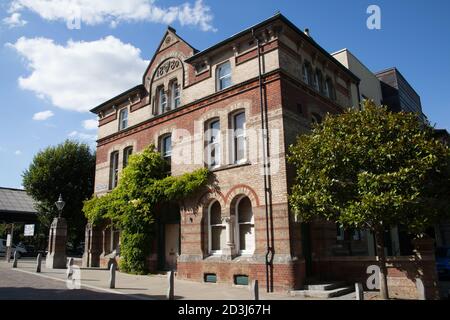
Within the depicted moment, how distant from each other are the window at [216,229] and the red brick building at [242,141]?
A: 0.04 metres

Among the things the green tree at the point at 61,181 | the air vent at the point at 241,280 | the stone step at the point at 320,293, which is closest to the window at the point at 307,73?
the air vent at the point at 241,280

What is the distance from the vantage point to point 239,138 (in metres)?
16.3

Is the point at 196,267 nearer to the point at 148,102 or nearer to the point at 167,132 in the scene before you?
the point at 167,132

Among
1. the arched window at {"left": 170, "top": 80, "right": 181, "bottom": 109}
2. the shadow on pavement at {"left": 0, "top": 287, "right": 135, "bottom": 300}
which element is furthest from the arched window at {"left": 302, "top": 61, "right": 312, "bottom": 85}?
the shadow on pavement at {"left": 0, "top": 287, "right": 135, "bottom": 300}

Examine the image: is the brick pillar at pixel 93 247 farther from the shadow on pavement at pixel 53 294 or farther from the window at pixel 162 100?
the shadow on pavement at pixel 53 294

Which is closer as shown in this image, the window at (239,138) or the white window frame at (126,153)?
the window at (239,138)

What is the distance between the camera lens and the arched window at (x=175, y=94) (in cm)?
1970

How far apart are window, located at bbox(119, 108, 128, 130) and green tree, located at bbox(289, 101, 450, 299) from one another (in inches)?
535

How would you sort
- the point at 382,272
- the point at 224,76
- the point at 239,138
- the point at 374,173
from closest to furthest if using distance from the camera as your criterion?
1. the point at 374,173
2. the point at 382,272
3. the point at 239,138
4. the point at 224,76

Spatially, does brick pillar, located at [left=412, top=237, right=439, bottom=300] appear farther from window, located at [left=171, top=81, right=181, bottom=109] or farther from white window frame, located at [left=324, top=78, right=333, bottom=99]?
window, located at [left=171, top=81, right=181, bottom=109]

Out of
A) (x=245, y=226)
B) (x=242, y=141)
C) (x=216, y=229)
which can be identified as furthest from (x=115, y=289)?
(x=242, y=141)

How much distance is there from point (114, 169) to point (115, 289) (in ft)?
36.6

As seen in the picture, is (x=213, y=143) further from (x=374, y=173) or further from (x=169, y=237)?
(x=374, y=173)

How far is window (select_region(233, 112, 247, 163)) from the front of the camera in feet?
53.0
